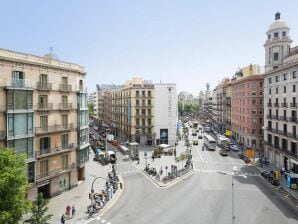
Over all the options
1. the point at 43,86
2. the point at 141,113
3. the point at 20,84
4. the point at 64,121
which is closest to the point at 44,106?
the point at 43,86

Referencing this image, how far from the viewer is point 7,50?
32.0 meters

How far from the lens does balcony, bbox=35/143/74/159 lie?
1405 inches

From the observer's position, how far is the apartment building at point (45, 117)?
32.1 metres

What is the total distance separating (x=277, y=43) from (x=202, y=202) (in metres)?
47.9

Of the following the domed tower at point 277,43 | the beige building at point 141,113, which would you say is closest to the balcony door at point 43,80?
the beige building at point 141,113

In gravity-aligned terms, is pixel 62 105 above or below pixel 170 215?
above

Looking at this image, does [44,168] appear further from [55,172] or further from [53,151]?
[53,151]

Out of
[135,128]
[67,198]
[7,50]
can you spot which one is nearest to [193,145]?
[135,128]

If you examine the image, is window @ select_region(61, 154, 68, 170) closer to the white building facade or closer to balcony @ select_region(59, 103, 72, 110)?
balcony @ select_region(59, 103, 72, 110)

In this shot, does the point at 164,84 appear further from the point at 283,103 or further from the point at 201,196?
the point at 201,196

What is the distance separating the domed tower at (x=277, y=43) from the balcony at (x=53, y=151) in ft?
173

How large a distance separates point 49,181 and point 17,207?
15856 millimetres

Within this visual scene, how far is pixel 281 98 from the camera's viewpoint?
55.6m

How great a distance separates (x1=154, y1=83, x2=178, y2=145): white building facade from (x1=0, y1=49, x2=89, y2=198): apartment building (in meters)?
39.2
